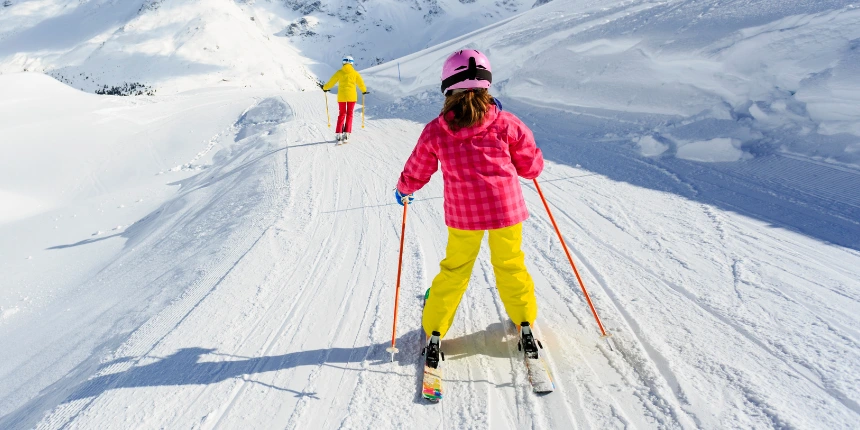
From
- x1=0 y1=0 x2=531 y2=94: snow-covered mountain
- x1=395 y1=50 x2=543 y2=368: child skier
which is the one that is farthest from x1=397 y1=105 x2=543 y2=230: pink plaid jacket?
x1=0 y1=0 x2=531 y2=94: snow-covered mountain

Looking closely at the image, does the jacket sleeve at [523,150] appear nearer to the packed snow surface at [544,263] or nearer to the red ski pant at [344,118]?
Result: the packed snow surface at [544,263]

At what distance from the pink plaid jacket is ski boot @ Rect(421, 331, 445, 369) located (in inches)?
26.8

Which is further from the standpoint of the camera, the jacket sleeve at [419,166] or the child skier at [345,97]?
the child skier at [345,97]

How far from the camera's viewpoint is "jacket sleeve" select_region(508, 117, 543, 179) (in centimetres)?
258

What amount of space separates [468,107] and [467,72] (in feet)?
0.58

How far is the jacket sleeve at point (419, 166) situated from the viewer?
2621 millimetres

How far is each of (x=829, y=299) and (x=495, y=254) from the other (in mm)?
2325

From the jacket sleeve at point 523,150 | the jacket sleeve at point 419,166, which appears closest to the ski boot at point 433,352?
the jacket sleeve at point 419,166

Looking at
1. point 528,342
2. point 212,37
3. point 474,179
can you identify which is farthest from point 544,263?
point 212,37

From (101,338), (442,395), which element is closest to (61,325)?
(101,338)

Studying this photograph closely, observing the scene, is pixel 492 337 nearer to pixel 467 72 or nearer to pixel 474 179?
pixel 474 179

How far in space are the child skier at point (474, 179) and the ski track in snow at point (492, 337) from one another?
34 cm

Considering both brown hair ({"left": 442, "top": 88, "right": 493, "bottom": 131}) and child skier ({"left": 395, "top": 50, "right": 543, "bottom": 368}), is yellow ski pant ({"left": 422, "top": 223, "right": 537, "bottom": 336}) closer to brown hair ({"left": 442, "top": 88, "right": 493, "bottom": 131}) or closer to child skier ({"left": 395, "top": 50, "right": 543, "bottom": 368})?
child skier ({"left": 395, "top": 50, "right": 543, "bottom": 368})

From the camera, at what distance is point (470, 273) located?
2.72 m
